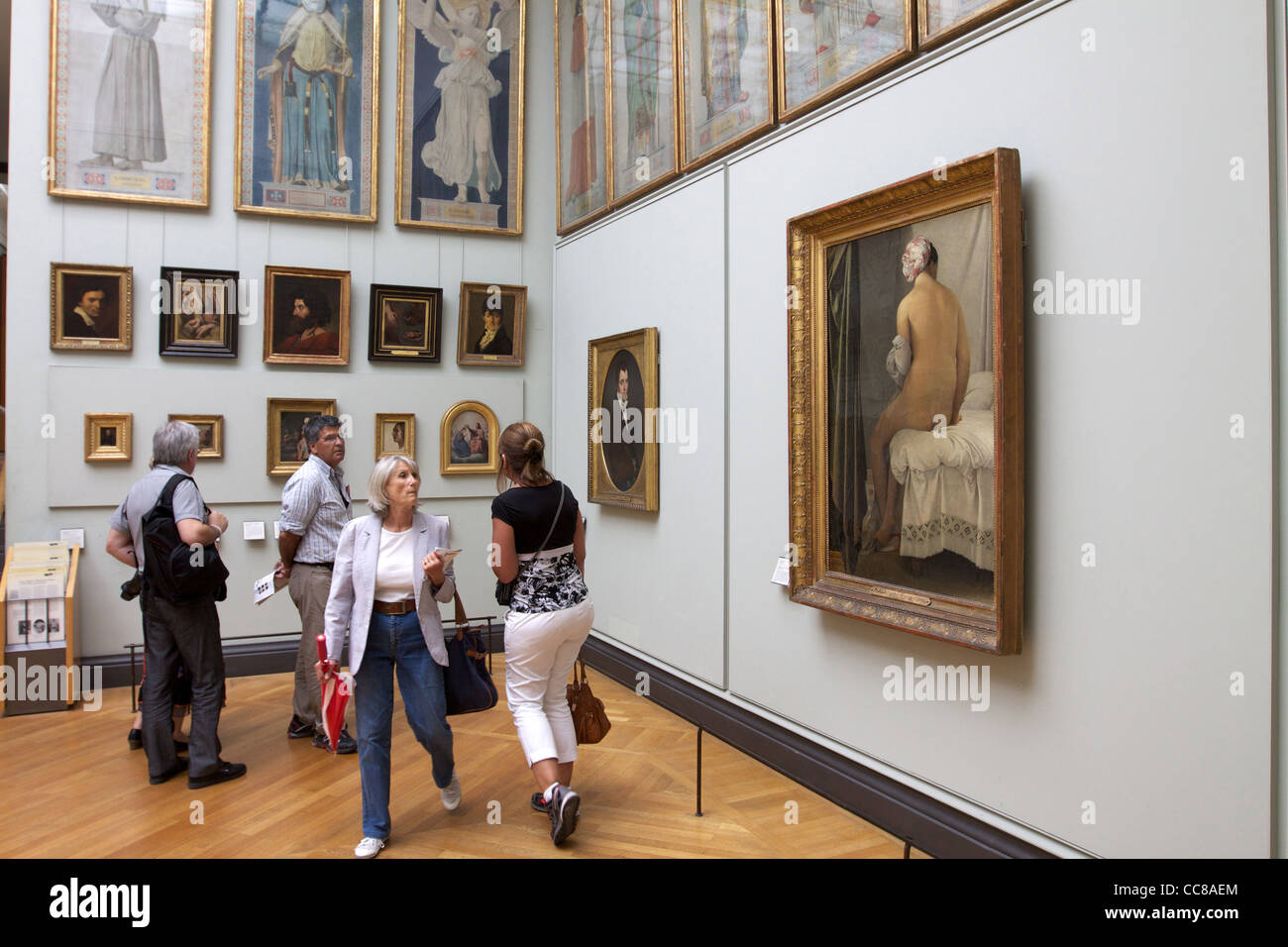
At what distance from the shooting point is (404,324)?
35.5 ft

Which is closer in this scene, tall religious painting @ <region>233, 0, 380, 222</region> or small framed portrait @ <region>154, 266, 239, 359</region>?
small framed portrait @ <region>154, 266, 239, 359</region>

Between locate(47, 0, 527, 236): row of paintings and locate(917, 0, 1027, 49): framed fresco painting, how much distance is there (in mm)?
6763

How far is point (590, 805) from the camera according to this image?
20.5 feet

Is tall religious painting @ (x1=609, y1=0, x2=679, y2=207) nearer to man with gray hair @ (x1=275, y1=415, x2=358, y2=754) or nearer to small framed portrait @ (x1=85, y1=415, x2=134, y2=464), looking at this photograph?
man with gray hair @ (x1=275, y1=415, x2=358, y2=754)

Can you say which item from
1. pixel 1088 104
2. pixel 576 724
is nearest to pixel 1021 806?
pixel 576 724

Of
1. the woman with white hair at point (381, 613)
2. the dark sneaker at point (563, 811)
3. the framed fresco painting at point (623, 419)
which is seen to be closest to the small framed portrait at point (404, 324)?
the framed fresco painting at point (623, 419)

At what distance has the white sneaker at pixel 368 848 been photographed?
5.37 meters

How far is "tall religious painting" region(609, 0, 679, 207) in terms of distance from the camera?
855 centimetres

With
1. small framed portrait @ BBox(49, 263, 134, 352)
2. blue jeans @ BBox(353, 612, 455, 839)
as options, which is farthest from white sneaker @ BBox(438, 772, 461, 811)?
small framed portrait @ BBox(49, 263, 134, 352)

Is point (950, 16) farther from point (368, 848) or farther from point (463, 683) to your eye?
point (368, 848)

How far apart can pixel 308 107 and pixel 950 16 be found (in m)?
7.67

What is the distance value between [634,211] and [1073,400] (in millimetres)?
5770

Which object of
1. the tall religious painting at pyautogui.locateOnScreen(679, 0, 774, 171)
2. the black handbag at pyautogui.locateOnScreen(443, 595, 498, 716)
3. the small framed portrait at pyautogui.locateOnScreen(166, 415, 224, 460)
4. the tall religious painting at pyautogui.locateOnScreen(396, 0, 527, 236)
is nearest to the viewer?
the black handbag at pyautogui.locateOnScreen(443, 595, 498, 716)
